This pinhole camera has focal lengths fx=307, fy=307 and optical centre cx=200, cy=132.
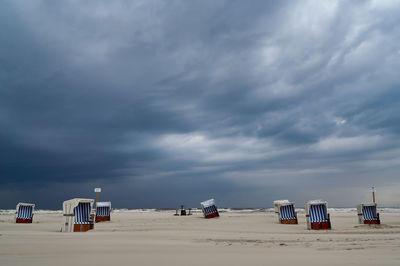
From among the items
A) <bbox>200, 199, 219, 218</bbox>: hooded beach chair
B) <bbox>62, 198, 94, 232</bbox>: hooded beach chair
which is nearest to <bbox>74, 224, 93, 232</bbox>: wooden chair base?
<bbox>62, 198, 94, 232</bbox>: hooded beach chair

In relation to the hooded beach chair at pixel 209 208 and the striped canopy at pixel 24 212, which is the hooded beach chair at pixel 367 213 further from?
the striped canopy at pixel 24 212

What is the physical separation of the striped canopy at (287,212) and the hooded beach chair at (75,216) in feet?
41.3

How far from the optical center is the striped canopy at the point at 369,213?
762 inches

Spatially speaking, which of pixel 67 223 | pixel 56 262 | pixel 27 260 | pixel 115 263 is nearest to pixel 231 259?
pixel 115 263

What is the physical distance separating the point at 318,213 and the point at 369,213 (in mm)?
5031

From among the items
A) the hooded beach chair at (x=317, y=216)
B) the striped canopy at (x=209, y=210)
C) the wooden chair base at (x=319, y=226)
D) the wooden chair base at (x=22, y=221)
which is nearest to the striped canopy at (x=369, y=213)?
the hooded beach chair at (x=317, y=216)

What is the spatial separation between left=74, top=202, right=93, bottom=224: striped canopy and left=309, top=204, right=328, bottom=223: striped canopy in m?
12.1

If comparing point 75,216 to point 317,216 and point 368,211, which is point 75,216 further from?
point 368,211

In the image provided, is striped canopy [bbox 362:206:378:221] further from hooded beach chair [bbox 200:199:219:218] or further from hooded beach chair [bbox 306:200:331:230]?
hooded beach chair [bbox 200:199:219:218]

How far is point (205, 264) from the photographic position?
609 centimetres

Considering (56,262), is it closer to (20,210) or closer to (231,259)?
(231,259)

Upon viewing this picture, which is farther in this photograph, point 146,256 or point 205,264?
point 146,256

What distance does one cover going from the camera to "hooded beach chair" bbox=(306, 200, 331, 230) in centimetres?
1652

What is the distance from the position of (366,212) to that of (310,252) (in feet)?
46.6
